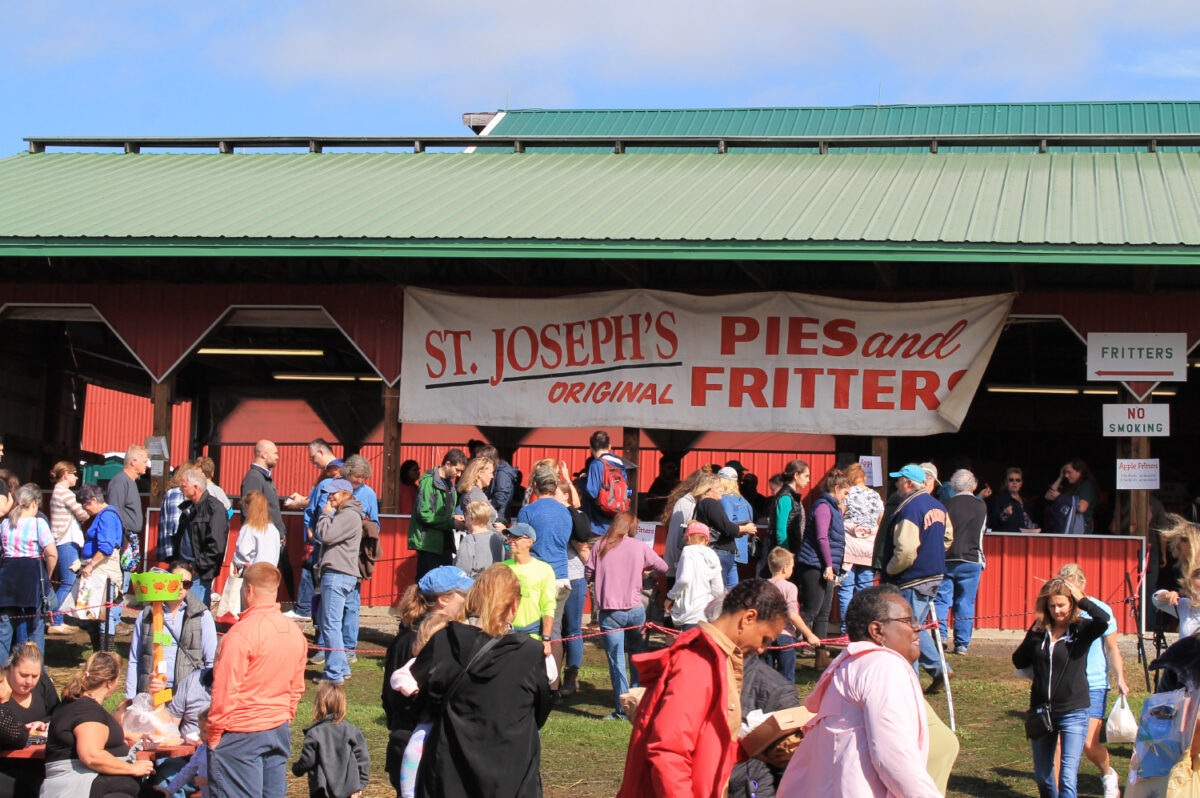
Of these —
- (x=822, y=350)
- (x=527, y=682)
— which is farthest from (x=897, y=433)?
(x=527, y=682)

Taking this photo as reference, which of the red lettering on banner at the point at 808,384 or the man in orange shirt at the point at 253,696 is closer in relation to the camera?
the man in orange shirt at the point at 253,696

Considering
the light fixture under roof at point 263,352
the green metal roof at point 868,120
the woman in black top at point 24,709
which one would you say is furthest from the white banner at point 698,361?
the green metal roof at point 868,120

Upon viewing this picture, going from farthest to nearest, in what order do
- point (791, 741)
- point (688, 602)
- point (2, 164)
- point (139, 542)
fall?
point (2, 164), point (139, 542), point (688, 602), point (791, 741)

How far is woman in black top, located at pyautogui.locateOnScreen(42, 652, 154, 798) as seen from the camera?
24.6ft

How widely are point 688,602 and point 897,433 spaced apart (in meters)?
4.32

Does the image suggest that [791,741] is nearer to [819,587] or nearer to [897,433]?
[819,587]

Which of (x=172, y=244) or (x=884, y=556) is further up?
(x=172, y=244)

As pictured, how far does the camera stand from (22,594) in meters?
11.4

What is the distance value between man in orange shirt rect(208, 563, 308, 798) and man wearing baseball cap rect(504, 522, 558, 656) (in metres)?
2.69

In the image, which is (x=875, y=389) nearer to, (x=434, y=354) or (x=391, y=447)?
(x=434, y=354)

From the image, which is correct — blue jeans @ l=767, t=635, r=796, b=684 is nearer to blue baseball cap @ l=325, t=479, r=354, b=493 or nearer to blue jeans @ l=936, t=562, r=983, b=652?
blue jeans @ l=936, t=562, r=983, b=652

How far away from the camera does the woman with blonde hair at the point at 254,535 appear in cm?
1152

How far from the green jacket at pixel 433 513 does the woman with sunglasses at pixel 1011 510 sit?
17.8ft

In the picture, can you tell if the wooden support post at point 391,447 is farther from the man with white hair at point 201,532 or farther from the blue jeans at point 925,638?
the blue jeans at point 925,638
